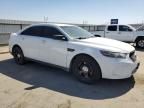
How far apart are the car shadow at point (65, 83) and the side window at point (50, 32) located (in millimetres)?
1232

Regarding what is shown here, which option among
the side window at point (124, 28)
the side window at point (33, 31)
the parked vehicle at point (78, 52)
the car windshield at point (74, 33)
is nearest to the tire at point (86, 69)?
the parked vehicle at point (78, 52)

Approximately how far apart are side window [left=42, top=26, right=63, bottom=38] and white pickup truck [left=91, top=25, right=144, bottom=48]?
8657 millimetres

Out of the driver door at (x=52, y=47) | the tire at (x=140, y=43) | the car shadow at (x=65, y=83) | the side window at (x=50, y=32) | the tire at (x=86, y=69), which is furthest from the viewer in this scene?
the tire at (x=140, y=43)

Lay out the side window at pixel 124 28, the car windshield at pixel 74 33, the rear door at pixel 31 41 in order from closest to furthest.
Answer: the car windshield at pixel 74 33 < the rear door at pixel 31 41 < the side window at pixel 124 28

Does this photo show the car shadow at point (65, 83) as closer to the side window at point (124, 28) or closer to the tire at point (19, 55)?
the tire at point (19, 55)

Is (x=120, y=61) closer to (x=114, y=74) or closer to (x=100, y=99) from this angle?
(x=114, y=74)

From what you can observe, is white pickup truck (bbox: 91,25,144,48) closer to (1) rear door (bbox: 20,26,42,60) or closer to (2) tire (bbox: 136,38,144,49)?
(2) tire (bbox: 136,38,144,49)

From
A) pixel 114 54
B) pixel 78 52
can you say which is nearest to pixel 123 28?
pixel 78 52

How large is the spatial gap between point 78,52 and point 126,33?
989 cm

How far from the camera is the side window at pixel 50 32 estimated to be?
6411 mm

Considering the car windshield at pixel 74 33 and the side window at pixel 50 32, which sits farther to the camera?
the side window at pixel 50 32

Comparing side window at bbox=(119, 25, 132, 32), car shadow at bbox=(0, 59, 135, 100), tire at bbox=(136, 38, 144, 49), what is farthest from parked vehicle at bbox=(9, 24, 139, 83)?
side window at bbox=(119, 25, 132, 32)

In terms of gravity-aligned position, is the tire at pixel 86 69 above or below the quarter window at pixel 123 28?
below

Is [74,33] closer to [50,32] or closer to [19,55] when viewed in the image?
[50,32]
